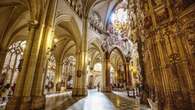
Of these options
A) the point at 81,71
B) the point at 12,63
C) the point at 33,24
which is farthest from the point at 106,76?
the point at 12,63

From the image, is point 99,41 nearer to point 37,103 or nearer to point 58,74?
point 58,74

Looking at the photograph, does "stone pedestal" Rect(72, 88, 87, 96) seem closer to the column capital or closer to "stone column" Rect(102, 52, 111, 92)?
"stone column" Rect(102, 52, 111, 92)

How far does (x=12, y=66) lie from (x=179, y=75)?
19.3 m

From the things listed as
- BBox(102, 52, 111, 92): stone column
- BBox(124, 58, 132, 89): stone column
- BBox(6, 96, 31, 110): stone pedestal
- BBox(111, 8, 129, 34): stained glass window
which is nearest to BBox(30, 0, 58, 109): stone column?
BBox(6, 96, 31, 110): stone pedestal

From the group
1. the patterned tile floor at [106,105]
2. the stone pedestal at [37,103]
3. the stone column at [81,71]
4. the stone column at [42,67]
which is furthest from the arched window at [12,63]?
the patterned tile floor at [106,105]

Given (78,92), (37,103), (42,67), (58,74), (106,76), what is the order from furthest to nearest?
(58,74) → (106,76) → (78,92) → (42,67) → (37,103)

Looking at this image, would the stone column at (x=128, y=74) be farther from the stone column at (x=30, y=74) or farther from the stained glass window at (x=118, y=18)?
the stone column at (x=30, y=74)

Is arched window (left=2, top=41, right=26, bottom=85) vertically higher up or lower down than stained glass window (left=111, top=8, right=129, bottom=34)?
lower down

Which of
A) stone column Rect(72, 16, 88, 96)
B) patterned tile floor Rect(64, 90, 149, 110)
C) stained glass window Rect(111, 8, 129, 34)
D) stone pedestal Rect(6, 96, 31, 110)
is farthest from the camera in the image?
stained glass window Rect(111, 8, 129, 34)

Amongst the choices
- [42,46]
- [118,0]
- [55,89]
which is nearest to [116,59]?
[118,0]

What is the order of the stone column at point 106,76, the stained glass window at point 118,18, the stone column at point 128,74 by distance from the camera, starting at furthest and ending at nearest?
the stone column at point 128,74, the stained glass window at point 118,18, the stone column at point 106,76

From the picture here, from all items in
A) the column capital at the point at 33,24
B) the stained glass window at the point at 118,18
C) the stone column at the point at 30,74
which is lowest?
the stone column at the point at 30,74

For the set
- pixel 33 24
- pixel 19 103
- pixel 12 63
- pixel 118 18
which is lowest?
pixel 19 103

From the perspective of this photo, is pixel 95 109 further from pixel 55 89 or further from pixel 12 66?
pixel 12 66
